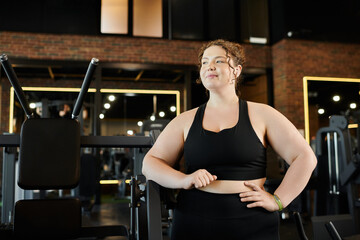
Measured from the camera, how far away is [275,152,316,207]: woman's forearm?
1.13 metres

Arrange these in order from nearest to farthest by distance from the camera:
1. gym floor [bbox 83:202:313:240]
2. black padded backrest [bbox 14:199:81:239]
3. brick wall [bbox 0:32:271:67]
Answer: black padded backrest [bbox 14:199:81:239]
gym floor [bbox 83:202:313:240]
brick wall [bbox 0:32:271:67]

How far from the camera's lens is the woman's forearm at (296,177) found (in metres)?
1.13

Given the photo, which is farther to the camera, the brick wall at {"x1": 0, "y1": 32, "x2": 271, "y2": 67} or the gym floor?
the brick wall at {"x1": 0, "y1": 32, "x2": 271, "y2": 67}

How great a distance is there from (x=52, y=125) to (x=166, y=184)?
0.61 meters

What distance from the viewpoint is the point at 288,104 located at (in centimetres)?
606

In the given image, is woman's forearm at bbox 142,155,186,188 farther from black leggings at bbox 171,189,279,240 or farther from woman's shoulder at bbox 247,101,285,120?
woman's shoulder at bbox 247,101,285,120

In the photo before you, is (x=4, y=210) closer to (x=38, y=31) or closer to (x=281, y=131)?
(x=281, y=131)

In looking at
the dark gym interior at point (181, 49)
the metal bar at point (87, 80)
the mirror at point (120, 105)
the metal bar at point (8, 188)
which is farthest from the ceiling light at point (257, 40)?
the metal bar at point (87, 80)

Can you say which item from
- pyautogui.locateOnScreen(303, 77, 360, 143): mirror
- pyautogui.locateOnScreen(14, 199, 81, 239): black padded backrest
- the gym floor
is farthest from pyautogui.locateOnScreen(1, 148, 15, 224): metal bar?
pyautogui.locateOnScreen(303, 77, 360, 143): mirror

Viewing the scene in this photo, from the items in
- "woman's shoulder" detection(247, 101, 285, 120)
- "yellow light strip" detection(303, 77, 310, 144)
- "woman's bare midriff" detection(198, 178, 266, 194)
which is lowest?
"woman's bare midriff" detection(198, 178, 266, 194)

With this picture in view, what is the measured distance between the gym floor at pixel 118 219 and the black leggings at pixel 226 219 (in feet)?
7.72

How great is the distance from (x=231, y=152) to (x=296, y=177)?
0.71ft

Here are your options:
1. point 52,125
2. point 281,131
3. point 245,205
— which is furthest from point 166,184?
point 52,125

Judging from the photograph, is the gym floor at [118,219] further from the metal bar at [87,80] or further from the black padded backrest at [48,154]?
the metal bar at [87,80]
